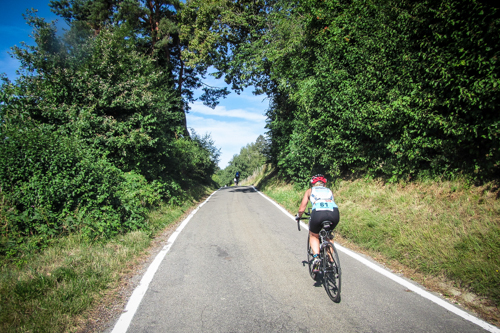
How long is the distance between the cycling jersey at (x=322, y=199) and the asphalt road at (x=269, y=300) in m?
1.26

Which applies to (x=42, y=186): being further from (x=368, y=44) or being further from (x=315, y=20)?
(x=315, y=20)

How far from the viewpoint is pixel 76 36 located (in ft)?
33.8

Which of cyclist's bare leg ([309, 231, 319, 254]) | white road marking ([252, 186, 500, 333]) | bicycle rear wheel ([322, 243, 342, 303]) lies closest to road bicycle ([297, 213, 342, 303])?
bicycle rear wheel ([322, 243, 342, 303])

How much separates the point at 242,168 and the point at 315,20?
2613 inches

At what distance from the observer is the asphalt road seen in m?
2.83

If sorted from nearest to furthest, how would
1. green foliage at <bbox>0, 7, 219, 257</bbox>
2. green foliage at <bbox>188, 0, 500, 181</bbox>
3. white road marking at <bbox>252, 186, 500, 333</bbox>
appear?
white road marking at <bbox>252, 186, 500, 333</bbox> → green foliage at <bbox>188, 0, 500, 181</bbox> → green foliage at <bbox>0, 7, 219, 257</bbox>

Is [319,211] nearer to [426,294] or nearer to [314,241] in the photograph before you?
[314,241]

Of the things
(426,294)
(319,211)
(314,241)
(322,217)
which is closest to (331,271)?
(314,241)

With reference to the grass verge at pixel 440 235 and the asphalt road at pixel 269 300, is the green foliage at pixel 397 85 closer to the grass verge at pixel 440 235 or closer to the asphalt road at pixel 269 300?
the grass verge at pixel 440 235

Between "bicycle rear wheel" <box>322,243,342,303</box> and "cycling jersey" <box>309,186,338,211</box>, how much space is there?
592 mm

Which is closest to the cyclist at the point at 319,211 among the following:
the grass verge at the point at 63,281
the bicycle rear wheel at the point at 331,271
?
the bicycle rear wheel at the point at 331,271

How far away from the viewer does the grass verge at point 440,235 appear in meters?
3.52

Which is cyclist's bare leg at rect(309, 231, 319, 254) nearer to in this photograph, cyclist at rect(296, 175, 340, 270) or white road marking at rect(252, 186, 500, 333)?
cyclist at rect(296, 175, 340, 270)

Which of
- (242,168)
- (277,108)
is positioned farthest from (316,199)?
(242,168)
